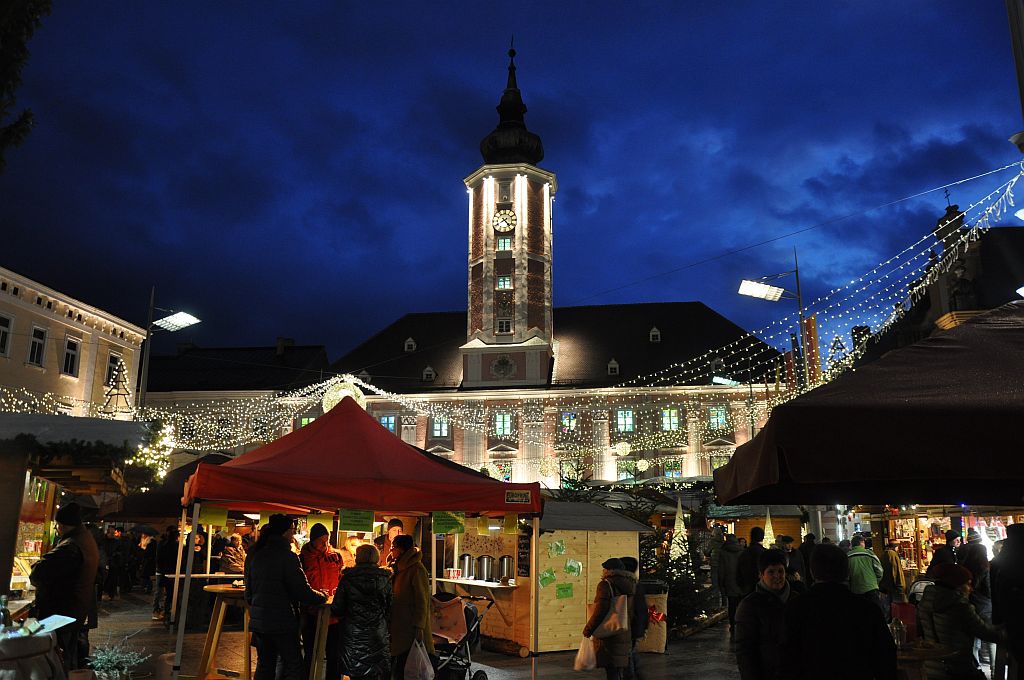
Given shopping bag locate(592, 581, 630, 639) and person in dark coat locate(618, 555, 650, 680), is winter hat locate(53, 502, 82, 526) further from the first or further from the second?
person in dark coat locate(618, 555, 650, 680)

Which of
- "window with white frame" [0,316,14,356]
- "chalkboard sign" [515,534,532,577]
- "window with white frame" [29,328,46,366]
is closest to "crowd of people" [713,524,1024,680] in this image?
"chalkboard sign" [515,534,532,577]

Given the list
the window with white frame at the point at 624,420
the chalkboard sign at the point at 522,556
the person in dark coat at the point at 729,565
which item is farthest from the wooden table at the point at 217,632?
the window with white frame at the point at 624,420

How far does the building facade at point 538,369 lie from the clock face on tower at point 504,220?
7cm

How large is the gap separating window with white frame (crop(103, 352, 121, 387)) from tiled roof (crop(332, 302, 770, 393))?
15132 mm

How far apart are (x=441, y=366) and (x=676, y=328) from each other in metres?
14.2

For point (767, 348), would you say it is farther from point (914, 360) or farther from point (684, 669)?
point (914, 360)

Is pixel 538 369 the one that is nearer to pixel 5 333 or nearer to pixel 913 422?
pixel 5 333

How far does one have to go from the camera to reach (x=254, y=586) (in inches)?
320

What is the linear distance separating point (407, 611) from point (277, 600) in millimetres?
1332

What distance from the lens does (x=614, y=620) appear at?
9250mm

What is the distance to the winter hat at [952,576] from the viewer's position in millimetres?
7031

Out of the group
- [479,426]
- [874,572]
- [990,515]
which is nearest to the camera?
[874,572]

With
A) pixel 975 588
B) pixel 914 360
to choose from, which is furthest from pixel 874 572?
pixel 914 360

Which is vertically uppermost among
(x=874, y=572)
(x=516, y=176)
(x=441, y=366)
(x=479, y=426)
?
(x=516, y=176)
